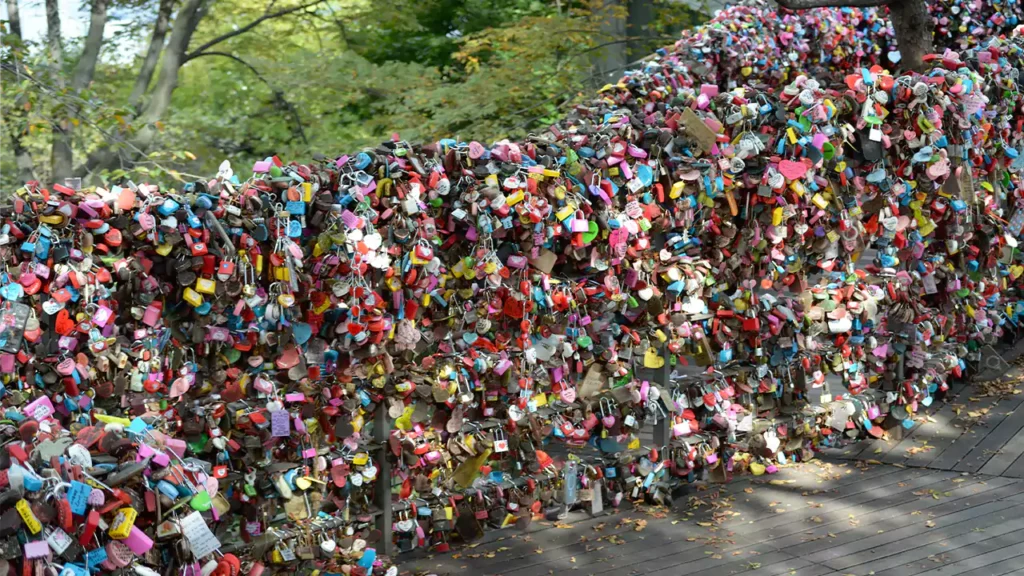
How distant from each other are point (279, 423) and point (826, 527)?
242 cm

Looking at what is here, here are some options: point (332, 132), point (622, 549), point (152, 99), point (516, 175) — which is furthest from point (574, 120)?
point (332, 132)

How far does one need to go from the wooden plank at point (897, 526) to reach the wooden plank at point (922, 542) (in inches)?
0.4

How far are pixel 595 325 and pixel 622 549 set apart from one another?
0.98 m

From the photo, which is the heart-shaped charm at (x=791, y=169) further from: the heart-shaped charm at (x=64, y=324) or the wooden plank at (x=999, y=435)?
the heart-shaped charm at (x=64, y=324)

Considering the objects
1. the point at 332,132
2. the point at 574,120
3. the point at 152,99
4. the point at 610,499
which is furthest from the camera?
the point at 332,132

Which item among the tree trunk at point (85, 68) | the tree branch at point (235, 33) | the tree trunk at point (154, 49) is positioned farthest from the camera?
the tree branch at point (235, 33)

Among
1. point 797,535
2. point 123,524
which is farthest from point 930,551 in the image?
point 123,524

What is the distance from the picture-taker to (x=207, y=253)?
141 inches

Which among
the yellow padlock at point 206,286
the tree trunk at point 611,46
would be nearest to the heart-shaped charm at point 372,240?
the yellow padlock at point 206,286

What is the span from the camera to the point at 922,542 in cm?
434

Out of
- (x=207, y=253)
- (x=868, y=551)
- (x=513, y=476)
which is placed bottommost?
(x=868, y=551)

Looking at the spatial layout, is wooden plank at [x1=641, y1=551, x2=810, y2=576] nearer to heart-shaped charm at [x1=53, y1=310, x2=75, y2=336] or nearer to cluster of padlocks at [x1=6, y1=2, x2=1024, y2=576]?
cluster of padlocks at [x1=6, y1=2, x2=1024, y2=576]

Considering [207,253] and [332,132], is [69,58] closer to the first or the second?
[332,132]

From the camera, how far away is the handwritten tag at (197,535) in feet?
8.63
